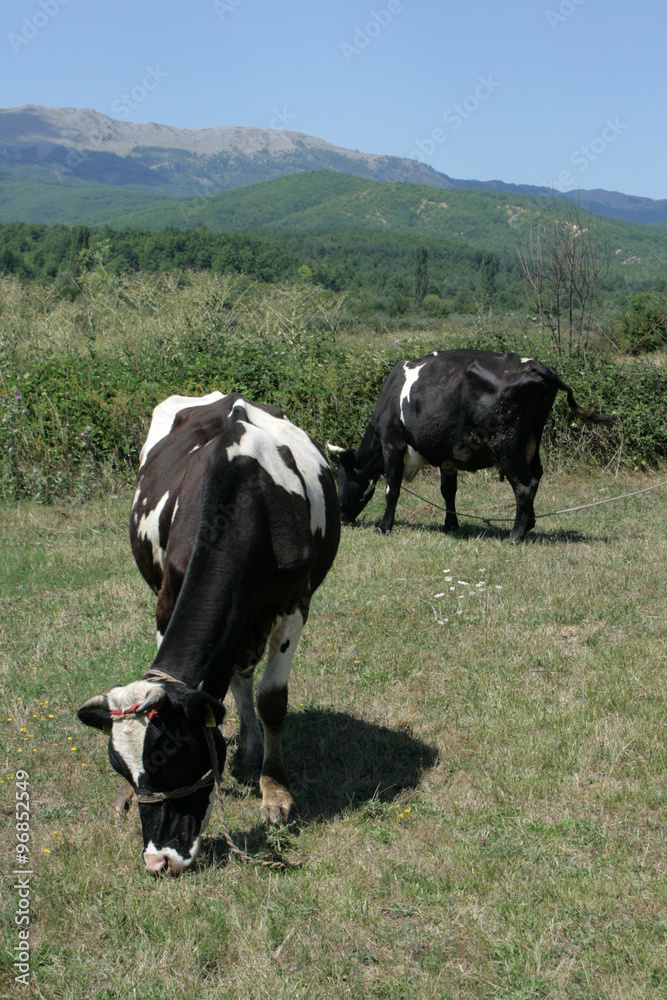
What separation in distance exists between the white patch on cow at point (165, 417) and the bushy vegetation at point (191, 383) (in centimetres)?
527

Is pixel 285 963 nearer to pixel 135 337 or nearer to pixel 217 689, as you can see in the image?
pixel 217 689

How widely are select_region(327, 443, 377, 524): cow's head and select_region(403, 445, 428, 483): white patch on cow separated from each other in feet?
1.69

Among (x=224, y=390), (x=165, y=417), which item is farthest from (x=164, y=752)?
(x=224, y=390)

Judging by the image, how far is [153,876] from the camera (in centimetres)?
349

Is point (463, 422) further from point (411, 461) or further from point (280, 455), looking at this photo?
point (280, 455)

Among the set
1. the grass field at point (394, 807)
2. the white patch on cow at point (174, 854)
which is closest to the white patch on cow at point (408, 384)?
the grass field at point (394, 807)

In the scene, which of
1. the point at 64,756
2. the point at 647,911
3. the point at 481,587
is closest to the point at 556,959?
the point at 647,911

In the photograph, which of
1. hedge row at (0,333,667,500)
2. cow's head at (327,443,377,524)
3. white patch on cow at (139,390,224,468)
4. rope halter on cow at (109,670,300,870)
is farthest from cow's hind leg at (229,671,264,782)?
hedge row at (0,333,667,500)

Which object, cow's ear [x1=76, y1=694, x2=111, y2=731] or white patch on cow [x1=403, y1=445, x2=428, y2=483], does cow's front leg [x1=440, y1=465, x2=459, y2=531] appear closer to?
white patch on cow [x1=403, y1=445, x2=428, y2=483]

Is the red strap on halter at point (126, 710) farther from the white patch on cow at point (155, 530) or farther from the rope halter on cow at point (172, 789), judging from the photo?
the white patch on cow at point (155, 530)

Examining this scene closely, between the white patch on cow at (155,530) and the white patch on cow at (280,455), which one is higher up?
the white patch on cow at (280,455)

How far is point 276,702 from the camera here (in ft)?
13.7

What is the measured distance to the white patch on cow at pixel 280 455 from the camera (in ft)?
13.3

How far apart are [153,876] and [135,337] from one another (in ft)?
40.7
